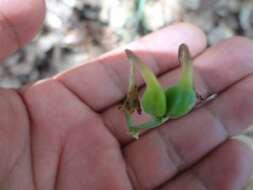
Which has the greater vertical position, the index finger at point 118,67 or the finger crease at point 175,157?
the index finger at point 118,67

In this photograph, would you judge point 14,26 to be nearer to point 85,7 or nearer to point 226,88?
point 226,88

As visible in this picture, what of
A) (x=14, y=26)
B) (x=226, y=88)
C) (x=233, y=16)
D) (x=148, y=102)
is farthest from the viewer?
(x=233, y=16)

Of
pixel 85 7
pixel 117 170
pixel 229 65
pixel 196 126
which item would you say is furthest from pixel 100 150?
pixel 85 7

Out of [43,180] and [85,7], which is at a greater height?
[85,7]

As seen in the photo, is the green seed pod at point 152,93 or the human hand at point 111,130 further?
the human hand at point 111,130

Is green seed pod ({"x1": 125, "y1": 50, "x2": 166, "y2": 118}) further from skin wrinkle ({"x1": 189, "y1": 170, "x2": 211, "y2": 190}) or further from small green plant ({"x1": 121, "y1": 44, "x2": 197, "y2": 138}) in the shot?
skin wrinkle ({"x1": 189, "y1": 170, "x2": 211, "y2": 190})

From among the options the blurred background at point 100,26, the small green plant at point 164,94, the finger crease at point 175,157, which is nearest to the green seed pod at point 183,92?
the small green plant at point 164,94

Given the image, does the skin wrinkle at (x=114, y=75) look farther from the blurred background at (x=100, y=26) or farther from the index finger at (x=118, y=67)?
the blurred background at (x=100, y=26)
